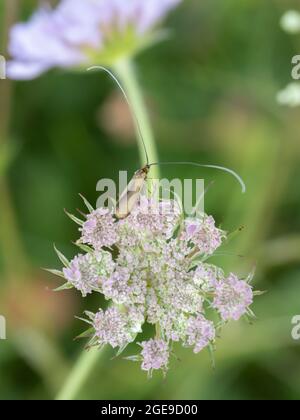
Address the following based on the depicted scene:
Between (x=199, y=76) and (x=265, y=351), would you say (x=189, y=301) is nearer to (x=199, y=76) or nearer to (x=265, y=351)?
(x=265, y=351)

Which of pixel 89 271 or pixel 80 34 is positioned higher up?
pixel 80 34

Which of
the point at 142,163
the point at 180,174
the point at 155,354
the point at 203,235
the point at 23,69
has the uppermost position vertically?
the point at 180,174

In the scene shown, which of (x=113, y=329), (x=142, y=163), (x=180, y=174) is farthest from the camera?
(x=180, y=174)

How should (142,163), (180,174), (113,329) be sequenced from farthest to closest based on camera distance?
(180,174), (142,163), (113,329)

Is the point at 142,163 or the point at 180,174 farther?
the point at 180,174

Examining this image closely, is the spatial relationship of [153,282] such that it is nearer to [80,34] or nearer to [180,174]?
[80,34]

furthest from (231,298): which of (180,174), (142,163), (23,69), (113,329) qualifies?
(180,174)
